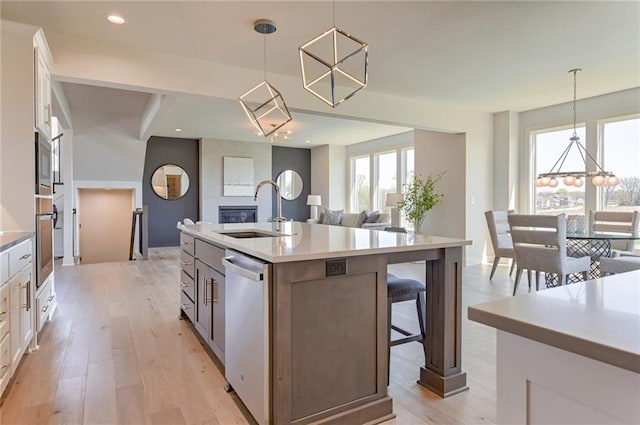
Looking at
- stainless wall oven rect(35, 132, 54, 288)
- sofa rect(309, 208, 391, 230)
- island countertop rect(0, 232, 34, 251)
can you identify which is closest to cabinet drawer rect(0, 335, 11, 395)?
island countertop rect(0, 232, 34, 251)

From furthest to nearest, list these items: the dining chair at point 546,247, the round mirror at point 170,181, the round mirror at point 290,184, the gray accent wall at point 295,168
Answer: the round mirror at point 290,184 → the gray accent wall at point 295,168 → the round mirror at point 170,181 → the dining chair at point 546,247

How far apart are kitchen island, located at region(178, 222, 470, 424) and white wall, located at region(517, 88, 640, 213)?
14.9 ft

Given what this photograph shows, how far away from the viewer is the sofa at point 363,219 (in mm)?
7551

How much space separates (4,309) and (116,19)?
89.1 inches

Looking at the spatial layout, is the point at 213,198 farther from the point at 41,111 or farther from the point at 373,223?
the point at 41,111

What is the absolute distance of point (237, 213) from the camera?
31.4 feet

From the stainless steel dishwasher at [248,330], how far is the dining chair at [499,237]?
12.9 ft

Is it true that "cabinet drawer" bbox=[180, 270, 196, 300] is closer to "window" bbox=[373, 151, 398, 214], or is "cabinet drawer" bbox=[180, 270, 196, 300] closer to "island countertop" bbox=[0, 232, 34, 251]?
"island countertop" bbox=[0, 232, 34, 251]

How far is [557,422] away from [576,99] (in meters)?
6.24

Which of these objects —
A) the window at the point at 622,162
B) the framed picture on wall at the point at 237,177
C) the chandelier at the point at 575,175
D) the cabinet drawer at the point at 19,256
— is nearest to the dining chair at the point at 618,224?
the chandelier at the point at 575,175

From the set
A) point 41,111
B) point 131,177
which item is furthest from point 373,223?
point 41,111

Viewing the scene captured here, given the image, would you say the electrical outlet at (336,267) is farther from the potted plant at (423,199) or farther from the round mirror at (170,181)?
the round mirror at (170,181)

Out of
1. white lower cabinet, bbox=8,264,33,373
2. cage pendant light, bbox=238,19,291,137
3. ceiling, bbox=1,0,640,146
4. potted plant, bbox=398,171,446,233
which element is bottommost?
white lower cabinet, bbox=8,264,33,373

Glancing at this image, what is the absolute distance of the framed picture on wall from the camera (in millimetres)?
A: 9266
